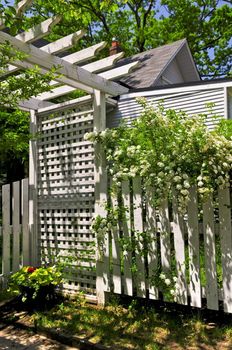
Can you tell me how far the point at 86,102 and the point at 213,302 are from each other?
2770 mm

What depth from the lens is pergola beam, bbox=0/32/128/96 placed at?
3.59 m

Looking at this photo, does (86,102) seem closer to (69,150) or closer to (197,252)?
(69,150)

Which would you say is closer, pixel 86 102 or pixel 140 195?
pixel 140 195

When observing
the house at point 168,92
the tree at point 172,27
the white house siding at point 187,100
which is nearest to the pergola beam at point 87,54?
the house at point 168,92

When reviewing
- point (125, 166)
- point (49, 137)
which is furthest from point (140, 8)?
point (125, 166)

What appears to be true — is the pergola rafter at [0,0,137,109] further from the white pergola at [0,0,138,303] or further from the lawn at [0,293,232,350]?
the lawn at [0,293,232,350]

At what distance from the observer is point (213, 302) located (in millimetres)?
3211

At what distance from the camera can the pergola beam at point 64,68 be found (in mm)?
3592

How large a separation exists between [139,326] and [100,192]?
1530 millimetres

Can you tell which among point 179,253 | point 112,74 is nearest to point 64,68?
point 112,74

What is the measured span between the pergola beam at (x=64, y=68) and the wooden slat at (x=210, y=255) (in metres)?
1.99

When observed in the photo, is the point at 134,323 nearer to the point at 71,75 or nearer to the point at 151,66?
the point at 71,75

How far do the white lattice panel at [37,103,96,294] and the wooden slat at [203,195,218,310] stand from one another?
1521 mm

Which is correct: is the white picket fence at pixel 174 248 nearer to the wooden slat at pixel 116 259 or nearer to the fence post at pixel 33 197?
the wooden slat at pixel 116 259
